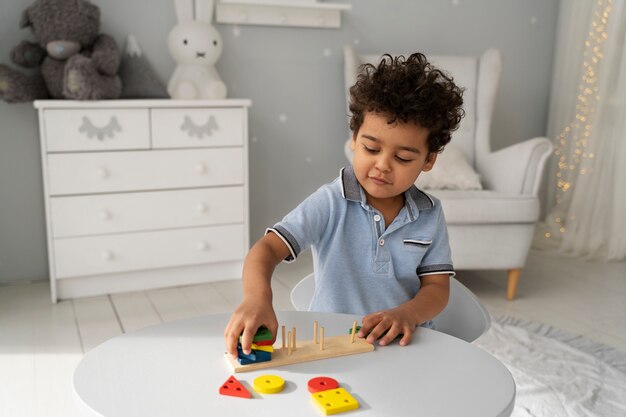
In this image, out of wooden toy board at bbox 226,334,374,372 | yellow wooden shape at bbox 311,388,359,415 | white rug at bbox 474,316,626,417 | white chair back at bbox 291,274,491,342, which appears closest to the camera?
yellow wooden shape at bbox 311,388,359,415

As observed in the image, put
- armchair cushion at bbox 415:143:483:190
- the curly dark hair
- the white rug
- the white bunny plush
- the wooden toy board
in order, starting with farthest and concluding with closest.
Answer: armchair cushion at bbox 415:143:483:190 < the white bunny plush < the white rug < the curly dark hair < the wooden toy board

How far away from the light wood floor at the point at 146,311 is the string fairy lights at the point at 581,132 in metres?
0.44

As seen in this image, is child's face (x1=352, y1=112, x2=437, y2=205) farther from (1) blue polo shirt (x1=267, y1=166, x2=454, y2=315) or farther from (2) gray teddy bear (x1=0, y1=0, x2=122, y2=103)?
(2) gray teddy bear (x1=0, y1=0, x2=122, y2=103)

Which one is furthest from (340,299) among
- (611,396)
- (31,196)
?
(31,196)

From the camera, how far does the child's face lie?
1.00 m

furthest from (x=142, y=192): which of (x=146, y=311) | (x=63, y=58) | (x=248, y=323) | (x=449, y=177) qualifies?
(x=248, y=323)

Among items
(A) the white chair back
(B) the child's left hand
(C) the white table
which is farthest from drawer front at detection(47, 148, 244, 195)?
(B) the child's left hand

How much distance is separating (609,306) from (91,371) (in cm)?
215

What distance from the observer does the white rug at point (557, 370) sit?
1.57 meters

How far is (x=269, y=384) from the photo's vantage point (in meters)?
0.70

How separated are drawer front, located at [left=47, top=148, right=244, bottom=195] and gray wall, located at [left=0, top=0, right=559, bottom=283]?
1.16 ft

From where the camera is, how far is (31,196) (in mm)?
2488

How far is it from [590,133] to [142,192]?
214cm

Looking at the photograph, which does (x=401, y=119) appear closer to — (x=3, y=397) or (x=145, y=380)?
(x=145, y=380)
